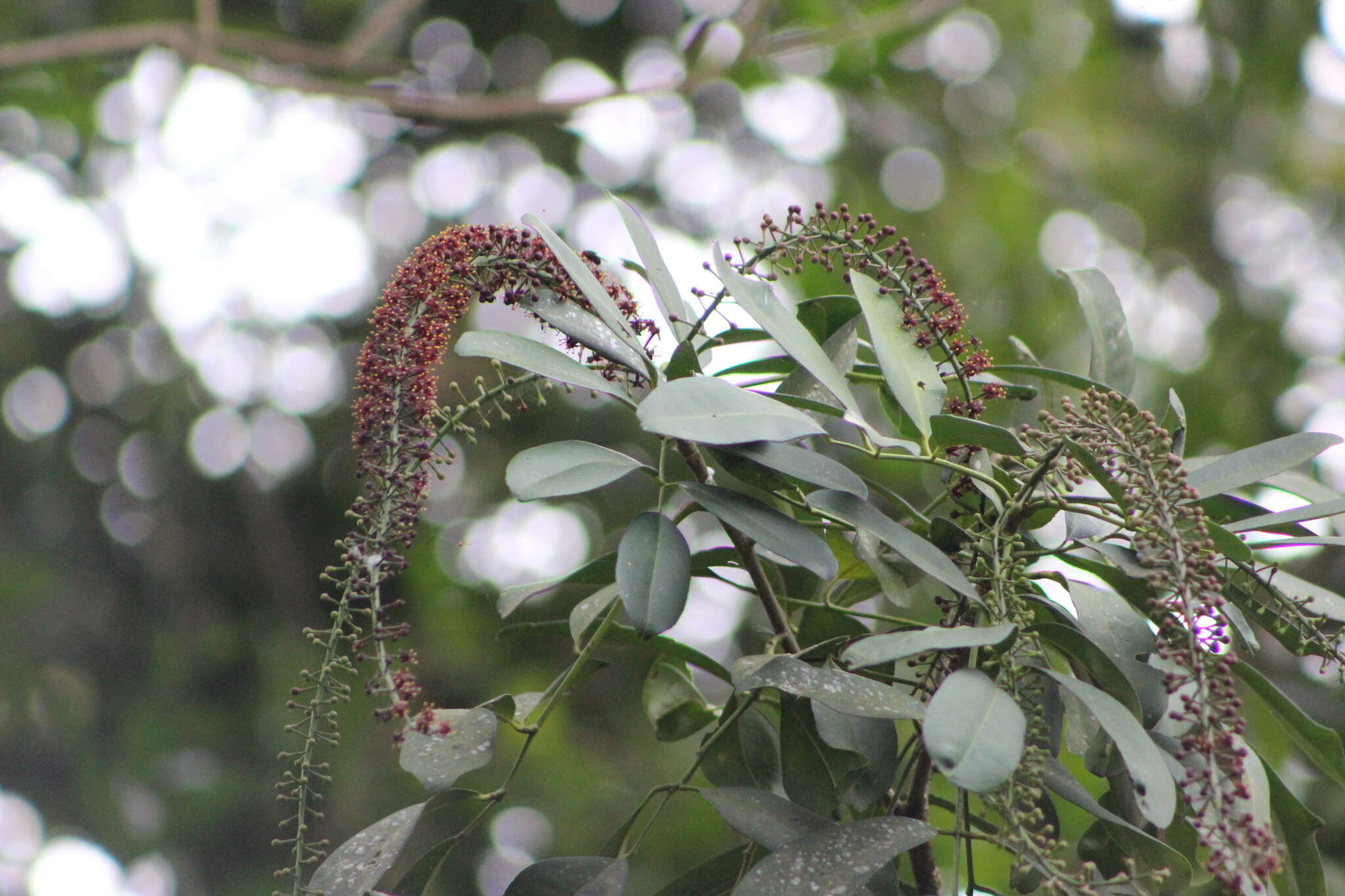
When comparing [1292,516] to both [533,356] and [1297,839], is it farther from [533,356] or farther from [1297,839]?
[533,356]

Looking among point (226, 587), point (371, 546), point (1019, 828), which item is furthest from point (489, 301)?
point (226, 587)

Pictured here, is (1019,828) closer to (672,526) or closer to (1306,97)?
(672,526)

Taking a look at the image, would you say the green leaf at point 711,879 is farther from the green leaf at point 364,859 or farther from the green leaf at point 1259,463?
the green leaf at point 1259,463

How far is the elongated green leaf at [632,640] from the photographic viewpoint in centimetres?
71

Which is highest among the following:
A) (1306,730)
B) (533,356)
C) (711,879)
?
(533,356)

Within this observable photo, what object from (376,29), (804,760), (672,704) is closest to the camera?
(804,760)

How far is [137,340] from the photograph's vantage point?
3.26m

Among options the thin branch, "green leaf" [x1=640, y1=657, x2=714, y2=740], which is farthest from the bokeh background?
"green leaf" [x1=640, y1=657, x2=714, y2=740]

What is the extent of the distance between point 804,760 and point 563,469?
237 millimetres

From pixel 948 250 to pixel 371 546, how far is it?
2155 mm

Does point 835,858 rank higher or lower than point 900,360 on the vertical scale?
lower

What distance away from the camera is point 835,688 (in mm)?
532

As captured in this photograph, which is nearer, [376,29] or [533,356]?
[533,356]

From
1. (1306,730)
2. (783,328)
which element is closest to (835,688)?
(783,328)
